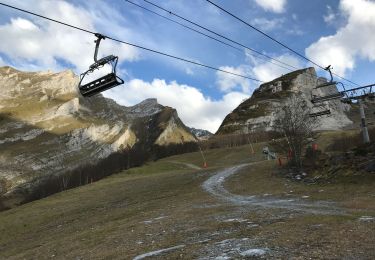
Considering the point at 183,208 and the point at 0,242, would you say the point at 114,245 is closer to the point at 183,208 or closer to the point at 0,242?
the point at 183,208

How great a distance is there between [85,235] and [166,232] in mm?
8085

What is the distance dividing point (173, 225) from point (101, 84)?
9841 mm

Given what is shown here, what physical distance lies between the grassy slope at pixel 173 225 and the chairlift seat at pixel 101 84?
25.6 feet

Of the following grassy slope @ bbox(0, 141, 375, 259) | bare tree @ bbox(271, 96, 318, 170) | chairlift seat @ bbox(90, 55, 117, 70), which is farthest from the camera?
bare tree @ bbox(271, 96, 318, 170)

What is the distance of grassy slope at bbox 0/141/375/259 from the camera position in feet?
58.7

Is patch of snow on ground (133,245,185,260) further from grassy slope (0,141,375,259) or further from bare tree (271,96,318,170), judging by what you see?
bare tree (271,96,318,170)

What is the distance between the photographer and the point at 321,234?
59.5 feet

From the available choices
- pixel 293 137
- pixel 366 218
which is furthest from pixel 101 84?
pixel 293 137

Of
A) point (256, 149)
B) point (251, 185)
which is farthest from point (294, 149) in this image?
point (256, 149)

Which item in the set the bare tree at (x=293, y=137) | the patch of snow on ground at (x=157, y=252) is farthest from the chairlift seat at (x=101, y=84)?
the bare tree at (x=293, y=137)

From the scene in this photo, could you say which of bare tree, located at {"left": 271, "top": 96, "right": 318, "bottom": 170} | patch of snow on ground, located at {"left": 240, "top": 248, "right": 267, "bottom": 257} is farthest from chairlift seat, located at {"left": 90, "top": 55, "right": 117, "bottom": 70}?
bare tree, located at {"left": 271, "top": 96, "right": 318, "bottom": 170}

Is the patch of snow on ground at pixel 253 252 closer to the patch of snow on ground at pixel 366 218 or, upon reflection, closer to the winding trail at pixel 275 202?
the patch of snow on ground at pixel 366 218

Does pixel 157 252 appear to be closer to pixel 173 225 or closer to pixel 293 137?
pixel 173 225

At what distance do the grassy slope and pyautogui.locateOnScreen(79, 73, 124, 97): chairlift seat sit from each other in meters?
7.79
